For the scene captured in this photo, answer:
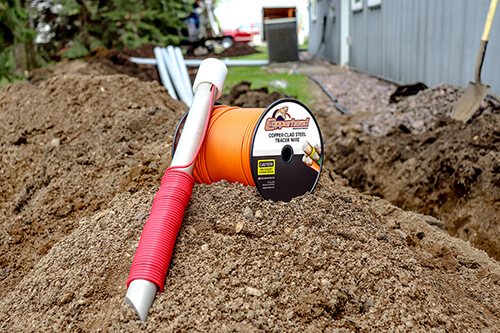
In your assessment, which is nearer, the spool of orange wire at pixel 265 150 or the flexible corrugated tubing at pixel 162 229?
the flexible corrugated tubing at pixel 162 229

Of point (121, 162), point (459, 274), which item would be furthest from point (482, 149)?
point (121, 162)

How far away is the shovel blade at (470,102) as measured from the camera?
204 inches

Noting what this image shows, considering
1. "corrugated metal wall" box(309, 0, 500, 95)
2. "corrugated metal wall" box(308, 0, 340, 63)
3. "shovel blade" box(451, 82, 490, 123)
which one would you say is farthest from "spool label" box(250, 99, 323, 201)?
"corrugated metal wall" box(308, 0, 340, 63)

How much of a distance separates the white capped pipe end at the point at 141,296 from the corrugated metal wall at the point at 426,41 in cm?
544

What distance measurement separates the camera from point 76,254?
7.55ft

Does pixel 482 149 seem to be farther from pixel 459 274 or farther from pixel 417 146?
pixel 459 274

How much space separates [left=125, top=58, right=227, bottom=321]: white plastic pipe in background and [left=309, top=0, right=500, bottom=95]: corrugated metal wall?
4457 millimetres

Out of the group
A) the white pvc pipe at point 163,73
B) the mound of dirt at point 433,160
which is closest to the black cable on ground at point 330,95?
the mound of dirt at point 433,160

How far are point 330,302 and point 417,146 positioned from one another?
3.45 m

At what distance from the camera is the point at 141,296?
1.84 meters

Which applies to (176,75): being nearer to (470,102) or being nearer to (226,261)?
(470,102)

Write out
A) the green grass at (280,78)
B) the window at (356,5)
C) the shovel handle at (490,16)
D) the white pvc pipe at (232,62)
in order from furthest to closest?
the window at (356,5)
the white pvc pipe at (232,62)
the green grass at (280,78)
the shovel handle at (490,16)

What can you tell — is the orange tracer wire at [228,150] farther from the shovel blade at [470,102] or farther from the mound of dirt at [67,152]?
the shovel blade at [470,102]

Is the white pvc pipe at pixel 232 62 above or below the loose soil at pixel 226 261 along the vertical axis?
below
